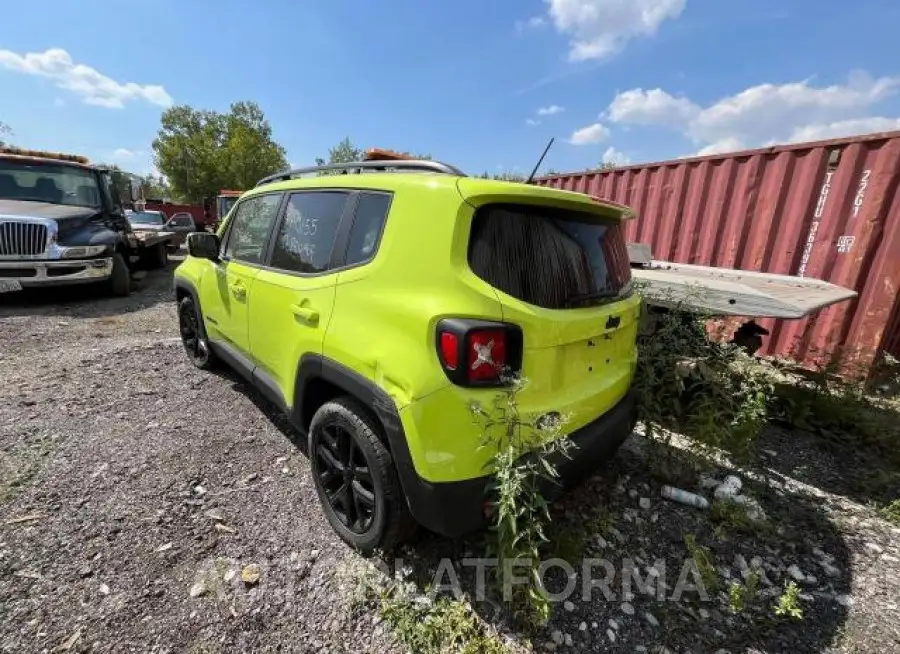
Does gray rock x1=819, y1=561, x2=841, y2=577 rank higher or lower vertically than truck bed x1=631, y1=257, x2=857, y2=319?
lower

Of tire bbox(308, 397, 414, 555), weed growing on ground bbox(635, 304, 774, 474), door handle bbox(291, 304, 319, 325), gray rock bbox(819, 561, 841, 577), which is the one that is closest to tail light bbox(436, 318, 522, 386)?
tire bbox(308, 397, 414, 555)

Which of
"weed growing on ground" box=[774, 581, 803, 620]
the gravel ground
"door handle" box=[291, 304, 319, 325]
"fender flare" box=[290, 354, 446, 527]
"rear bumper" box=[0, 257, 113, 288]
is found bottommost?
the gravel ground

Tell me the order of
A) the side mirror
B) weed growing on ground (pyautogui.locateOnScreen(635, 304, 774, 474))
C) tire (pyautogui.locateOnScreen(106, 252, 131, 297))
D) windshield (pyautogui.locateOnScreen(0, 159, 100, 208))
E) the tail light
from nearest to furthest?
the tail light, weed growing on ground (pyautogui.locateOnScreen(635, 304, 774, 474)), the side mirror, windshield (pyautogui.locateOnScreen(0, 159, 100, 208)), tire (pyautogui.locateOnScreen(106, 252, 131, 297))

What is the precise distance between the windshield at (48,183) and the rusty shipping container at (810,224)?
9.74m

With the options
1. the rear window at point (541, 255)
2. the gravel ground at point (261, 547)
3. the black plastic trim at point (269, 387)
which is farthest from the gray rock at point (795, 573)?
the black plastic trim at point (269, 387)

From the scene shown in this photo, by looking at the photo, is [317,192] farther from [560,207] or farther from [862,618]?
[862,618]

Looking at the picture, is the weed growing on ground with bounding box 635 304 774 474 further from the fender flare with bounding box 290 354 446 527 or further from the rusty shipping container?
the rusty shipping container

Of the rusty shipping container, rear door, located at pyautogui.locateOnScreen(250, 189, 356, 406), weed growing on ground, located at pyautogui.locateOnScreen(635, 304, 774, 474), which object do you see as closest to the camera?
rear door, located at pyautogui.locateOnScreen(250, 189, 356, 406)

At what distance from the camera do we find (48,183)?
7.22 m

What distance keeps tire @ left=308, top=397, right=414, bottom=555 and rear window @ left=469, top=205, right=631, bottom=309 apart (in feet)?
2.95

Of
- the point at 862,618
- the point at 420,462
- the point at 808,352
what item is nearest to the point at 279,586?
the point at 420,462

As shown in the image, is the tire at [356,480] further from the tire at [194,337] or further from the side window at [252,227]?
the tire at [194,337]

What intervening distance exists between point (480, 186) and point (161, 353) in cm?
456

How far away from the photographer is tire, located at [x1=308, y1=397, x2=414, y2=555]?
187 centimetres
